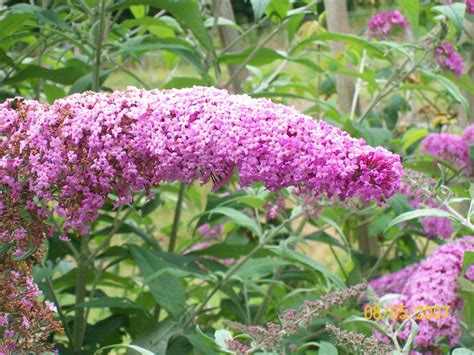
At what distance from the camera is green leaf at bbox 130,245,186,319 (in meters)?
1.92

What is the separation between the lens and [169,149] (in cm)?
114

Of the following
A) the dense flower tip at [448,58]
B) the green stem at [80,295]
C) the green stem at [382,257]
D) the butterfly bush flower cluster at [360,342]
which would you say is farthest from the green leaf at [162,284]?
the dense flower tip at [448,58]

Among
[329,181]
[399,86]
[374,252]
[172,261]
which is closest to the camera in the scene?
[329,181]

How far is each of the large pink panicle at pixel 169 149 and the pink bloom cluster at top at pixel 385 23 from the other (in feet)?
5.25

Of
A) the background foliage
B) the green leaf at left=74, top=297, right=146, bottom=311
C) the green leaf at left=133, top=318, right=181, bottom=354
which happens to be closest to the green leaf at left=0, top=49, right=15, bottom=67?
the background foliage

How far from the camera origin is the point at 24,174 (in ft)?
3.89

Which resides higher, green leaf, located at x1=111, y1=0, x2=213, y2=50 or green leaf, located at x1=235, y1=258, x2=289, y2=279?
green leaf, located at x1=111, y1=0, x2=213, y2=50

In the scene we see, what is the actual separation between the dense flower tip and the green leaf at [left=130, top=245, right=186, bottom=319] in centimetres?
87

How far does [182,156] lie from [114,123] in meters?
0.10

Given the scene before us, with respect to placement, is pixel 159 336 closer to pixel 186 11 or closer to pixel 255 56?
pixel 186 11

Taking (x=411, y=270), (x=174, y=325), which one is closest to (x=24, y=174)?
(x=174, y=325)

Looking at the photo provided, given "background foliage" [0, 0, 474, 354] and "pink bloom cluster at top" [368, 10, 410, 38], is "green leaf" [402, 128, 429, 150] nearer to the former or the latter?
"background foliage" [0, 0, 474, 354]

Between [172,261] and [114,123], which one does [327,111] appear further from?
[114,123]

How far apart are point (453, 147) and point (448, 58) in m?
0.23
